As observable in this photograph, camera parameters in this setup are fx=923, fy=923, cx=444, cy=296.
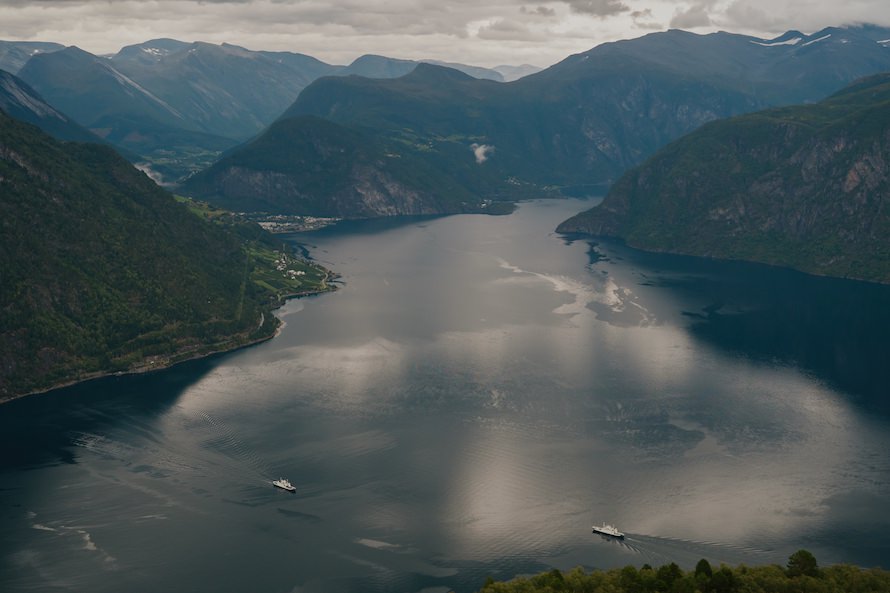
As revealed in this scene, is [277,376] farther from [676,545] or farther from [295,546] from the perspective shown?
[676,545]

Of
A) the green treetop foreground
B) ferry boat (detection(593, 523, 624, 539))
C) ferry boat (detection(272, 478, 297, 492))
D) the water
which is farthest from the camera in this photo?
ferry boat (detection(272, 478, 297, 492))

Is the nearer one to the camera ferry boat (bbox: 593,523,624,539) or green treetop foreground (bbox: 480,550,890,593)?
green treetop foreground (bbox: 480,550,890,593)

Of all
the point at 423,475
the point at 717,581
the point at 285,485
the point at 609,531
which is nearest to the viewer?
the point at 717,581

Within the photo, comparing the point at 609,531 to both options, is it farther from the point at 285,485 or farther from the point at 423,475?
the point at 285,485

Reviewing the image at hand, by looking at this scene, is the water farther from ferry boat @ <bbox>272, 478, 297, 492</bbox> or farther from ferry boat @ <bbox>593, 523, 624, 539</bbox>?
ferry boat @ <bbox>593, 523, 624, 539</bbox>

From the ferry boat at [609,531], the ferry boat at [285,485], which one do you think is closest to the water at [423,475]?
the ferry boat at [285,485]

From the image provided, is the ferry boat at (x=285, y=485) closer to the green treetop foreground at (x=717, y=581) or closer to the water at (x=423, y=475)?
the water at (x=423, y=475)

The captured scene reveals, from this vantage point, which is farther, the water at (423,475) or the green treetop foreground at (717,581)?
the water at (423,475)

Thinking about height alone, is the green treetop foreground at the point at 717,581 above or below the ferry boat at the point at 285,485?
above

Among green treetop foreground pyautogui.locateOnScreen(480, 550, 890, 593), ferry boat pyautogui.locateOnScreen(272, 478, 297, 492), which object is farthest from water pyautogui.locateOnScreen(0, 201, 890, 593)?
green treetop foreground pyautogui.locateOnScreen(480, 550, 890, 593)

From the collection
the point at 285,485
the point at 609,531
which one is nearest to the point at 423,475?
the point at 285,485
